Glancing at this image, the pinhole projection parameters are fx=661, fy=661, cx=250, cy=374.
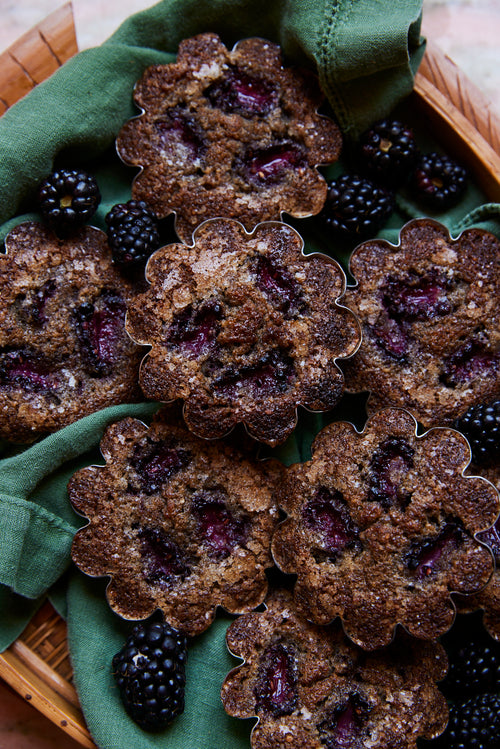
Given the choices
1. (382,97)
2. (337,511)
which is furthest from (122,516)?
(382,97)

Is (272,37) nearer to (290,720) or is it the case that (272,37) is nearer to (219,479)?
(219,479)

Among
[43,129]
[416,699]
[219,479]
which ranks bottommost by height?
[416,699]

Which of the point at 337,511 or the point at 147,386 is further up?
the point at 147,386

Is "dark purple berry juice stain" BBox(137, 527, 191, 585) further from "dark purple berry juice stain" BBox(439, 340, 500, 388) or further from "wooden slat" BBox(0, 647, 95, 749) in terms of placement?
"dark purple berry juice stain" BBox(439, 340, 500, 388)

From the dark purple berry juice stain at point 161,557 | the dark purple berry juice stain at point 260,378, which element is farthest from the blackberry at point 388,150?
the dark purple berry juice stain at point 161,557

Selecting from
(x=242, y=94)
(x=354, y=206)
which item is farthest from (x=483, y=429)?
(x=242, y=94)

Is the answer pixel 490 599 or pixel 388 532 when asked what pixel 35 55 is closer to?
pixel 388 532
